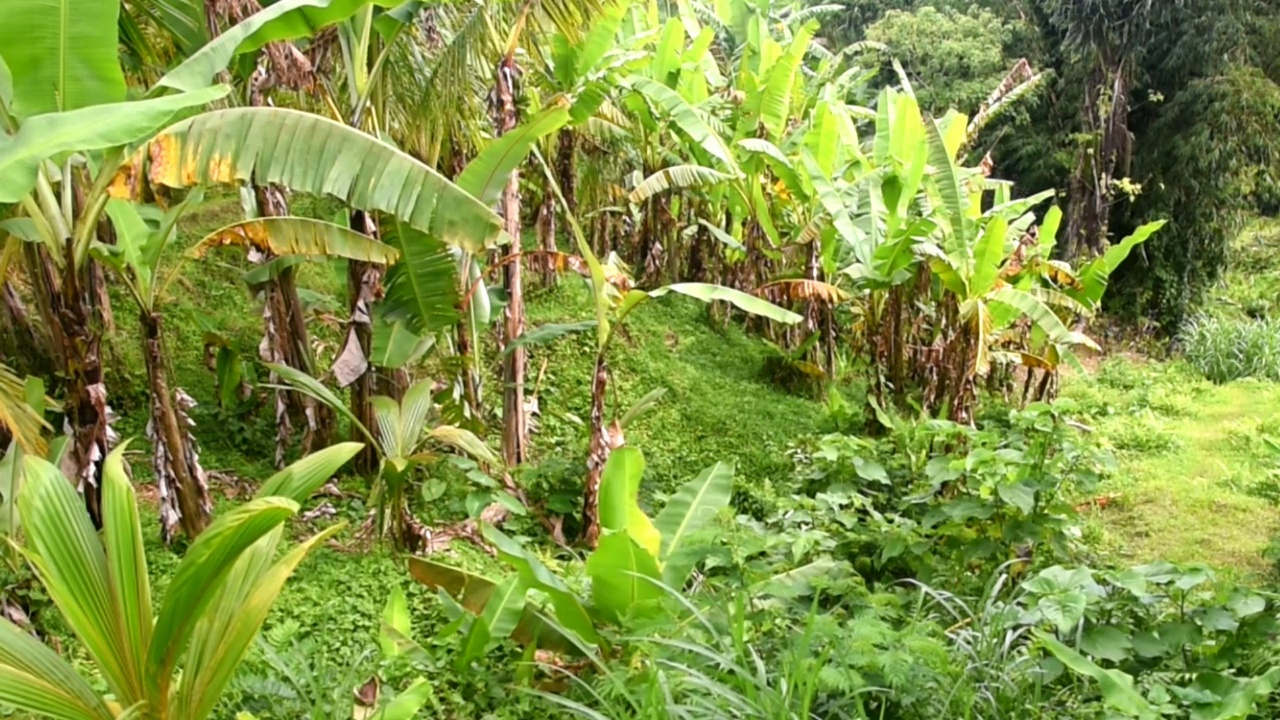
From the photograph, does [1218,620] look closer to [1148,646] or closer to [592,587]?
[1148,646]

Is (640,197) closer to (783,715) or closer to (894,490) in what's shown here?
(894,490)

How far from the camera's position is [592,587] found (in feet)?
8.64

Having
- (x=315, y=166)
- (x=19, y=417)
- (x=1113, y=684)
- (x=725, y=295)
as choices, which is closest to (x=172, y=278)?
(x=19, y=417)

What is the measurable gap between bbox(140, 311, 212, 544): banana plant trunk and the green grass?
349 centimetres

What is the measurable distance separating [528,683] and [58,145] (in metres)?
1.89

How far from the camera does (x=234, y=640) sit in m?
1.90

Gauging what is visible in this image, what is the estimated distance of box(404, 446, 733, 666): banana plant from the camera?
2494 millimetres

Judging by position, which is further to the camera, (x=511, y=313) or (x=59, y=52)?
(x=511, y=313)

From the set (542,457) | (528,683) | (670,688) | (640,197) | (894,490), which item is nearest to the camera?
(670,688)

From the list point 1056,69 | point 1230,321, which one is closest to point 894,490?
point 1230,321

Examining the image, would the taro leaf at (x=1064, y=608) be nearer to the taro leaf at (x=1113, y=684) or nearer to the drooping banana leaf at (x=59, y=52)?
the taro leaf at (x=1113, y=684)

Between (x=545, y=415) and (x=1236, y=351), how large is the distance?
8.28 metres

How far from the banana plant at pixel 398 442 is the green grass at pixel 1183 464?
9.04ft

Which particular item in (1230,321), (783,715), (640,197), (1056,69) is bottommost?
(1230,321)
